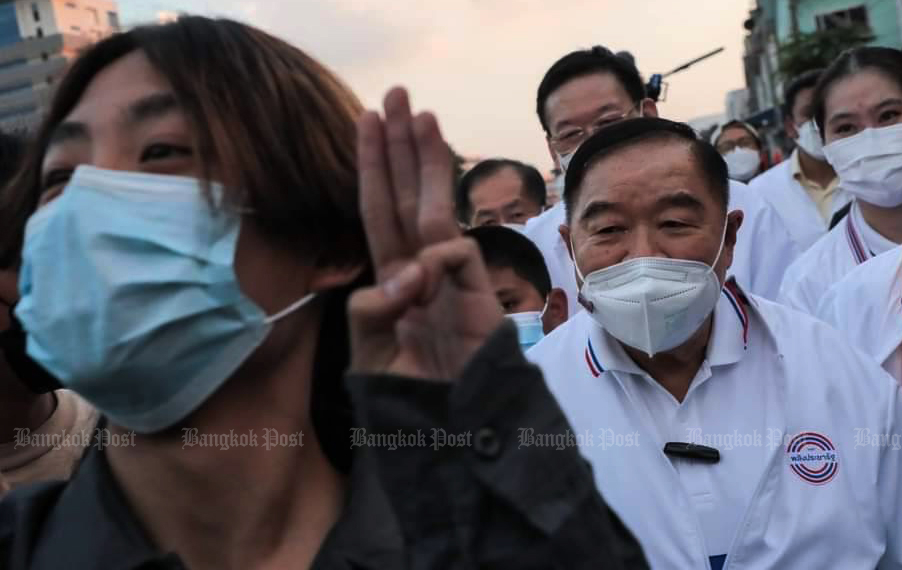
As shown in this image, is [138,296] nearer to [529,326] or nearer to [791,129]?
[529,326]

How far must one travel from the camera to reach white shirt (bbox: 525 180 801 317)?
4.40m

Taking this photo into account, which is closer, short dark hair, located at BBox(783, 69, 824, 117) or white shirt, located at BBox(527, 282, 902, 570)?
white shirt, located at BBox(527, 282, 902, 570)

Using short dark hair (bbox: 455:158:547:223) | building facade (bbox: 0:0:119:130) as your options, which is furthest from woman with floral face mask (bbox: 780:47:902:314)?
building facade (bbox: 0:0:119:130)

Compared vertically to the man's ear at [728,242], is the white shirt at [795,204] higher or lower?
lower

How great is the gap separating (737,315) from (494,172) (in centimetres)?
324

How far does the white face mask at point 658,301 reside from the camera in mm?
2410

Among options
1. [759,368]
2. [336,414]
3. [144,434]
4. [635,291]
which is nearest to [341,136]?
[336,414]

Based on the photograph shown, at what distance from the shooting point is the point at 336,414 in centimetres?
150

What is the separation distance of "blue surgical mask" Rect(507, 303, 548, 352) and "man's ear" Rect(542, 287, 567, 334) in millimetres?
72

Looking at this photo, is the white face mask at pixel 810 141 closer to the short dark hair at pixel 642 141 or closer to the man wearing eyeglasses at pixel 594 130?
the man wearing eyeglasses at pixel 594 130

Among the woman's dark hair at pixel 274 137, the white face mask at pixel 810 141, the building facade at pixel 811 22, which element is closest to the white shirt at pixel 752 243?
the white face mask at pixel 810 141

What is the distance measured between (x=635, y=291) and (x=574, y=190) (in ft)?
1.31

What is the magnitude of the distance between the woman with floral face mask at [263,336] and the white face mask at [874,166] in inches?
122

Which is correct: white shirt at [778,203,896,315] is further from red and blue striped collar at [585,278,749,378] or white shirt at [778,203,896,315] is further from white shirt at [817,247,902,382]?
red and blue striped collar at [585,278,749,378]
